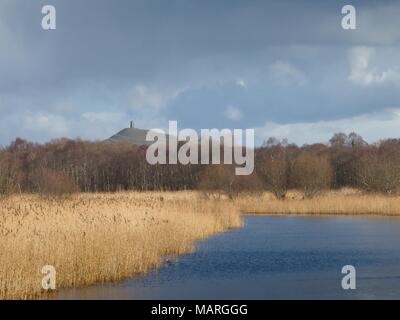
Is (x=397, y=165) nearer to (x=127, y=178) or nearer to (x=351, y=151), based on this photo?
(x=351, y=151)

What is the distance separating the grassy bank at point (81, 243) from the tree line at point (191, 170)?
7666 millimetres

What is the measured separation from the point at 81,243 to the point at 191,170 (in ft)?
156

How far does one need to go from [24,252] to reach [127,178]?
4944cm

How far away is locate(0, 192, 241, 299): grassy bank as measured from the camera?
11.5 metres

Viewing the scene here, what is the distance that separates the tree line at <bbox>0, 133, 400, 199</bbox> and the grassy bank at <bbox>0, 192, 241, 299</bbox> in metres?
7.67

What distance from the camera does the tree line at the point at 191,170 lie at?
1455 inches

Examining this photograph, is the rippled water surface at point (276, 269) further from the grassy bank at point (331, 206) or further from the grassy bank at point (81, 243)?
the grassy bank at point (331, 206)

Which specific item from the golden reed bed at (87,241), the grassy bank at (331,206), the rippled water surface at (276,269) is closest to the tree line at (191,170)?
the grassy bank at (331,206)

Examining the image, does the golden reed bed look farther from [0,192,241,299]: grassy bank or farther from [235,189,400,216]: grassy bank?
[235,189,400,216]: grassy bank

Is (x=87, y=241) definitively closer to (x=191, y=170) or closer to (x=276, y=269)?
(x=276, y=269)

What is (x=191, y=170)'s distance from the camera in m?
60.7

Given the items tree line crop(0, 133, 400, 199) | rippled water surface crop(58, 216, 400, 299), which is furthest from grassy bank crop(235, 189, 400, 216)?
rippled water surface crop(58, 216, 400, 299)

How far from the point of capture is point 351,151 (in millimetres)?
65625

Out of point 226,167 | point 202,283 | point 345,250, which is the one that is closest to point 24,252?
point 202,283
